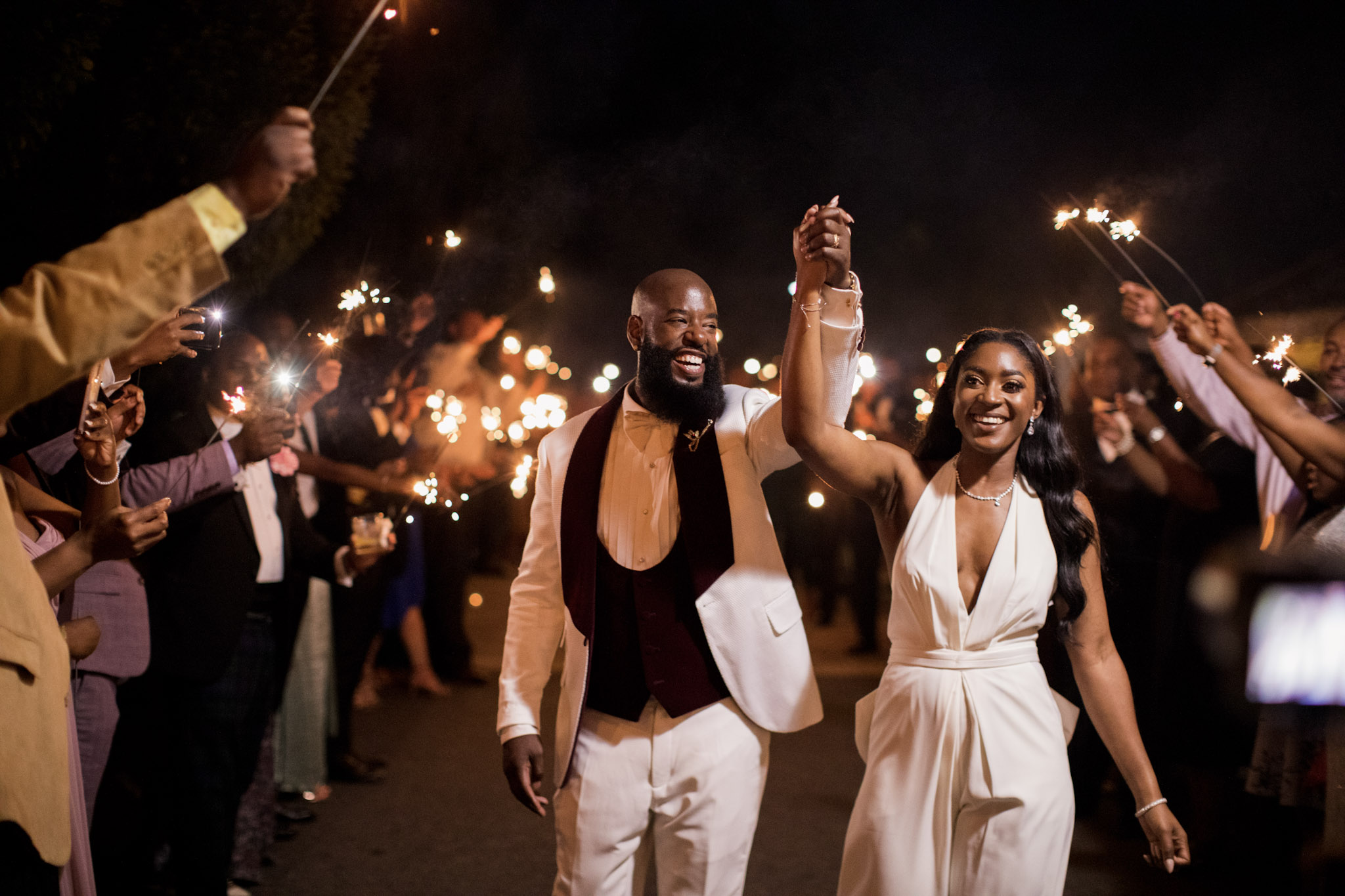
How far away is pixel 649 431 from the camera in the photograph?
287 cm

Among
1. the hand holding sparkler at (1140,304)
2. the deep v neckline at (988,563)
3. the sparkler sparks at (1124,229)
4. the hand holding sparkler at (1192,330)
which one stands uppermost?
the sparkler sparks at (1124,229)

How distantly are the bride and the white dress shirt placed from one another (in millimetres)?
2529

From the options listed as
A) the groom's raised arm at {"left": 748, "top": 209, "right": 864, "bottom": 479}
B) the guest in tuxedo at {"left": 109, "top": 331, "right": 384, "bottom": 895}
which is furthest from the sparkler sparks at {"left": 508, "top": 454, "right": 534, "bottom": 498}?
the groom's raised arm at {"left": 748, "top": 209, "right": 864, "bottom": 479}

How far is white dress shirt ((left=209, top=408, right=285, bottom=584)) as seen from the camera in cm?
404

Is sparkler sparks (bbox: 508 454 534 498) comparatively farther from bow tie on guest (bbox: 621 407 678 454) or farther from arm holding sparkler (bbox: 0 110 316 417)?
arm holding sparkler (bbox: 0 110 316 417)

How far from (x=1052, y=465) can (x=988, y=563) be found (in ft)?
1.19

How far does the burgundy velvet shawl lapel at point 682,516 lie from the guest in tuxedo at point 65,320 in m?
1.25

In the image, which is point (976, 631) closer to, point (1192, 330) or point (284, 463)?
point (1192, 330)

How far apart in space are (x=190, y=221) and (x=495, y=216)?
850 cm

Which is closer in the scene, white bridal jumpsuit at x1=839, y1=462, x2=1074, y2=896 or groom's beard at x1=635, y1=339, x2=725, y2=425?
white bridal jumpsuit at x1=839, y1=462, x2=1074, y2=896

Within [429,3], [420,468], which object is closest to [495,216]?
[429,3]

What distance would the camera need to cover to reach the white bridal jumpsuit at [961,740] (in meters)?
2.42

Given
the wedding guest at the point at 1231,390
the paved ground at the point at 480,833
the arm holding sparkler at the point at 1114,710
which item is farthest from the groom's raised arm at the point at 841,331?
the paved ground at the point at 480,833

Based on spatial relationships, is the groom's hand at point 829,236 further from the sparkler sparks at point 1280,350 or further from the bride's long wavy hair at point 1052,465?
the sparkler sparks at point 1280,350
